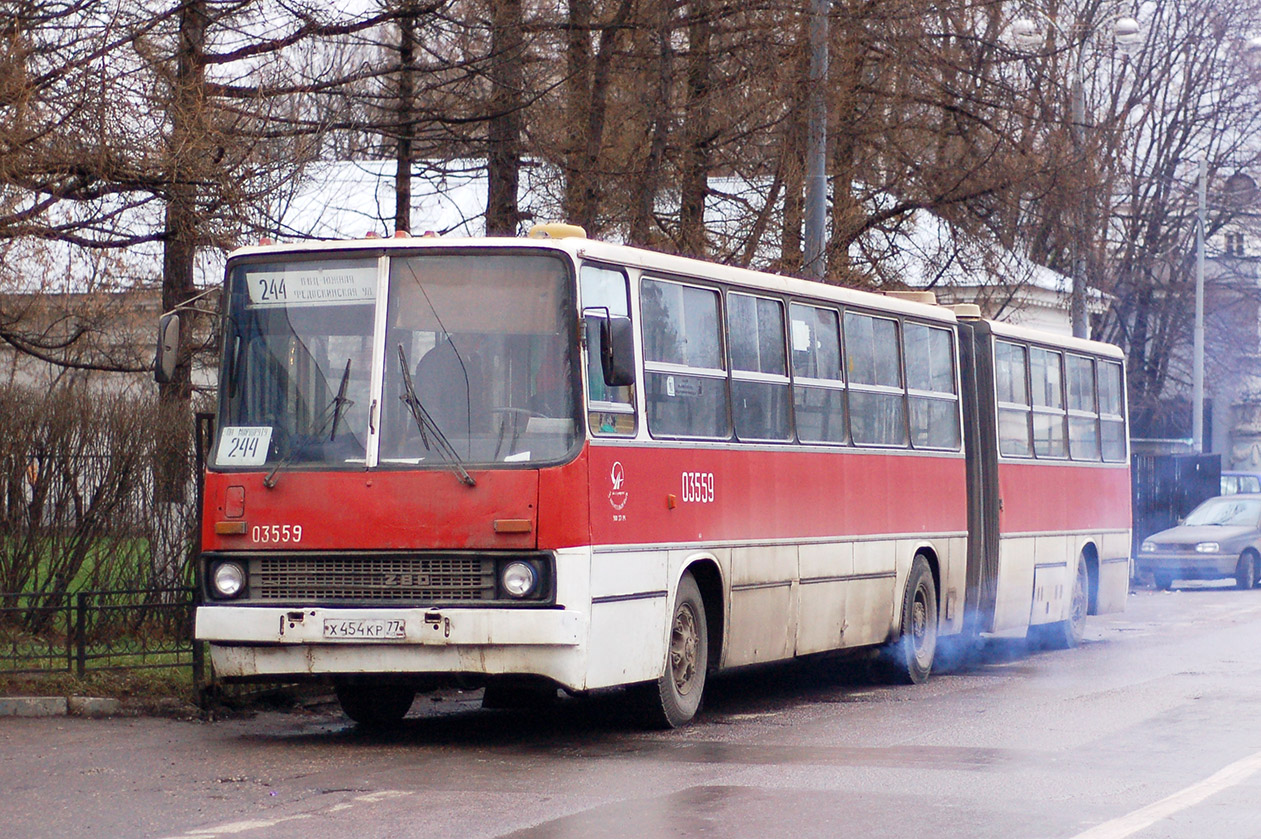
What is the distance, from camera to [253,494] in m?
10.7

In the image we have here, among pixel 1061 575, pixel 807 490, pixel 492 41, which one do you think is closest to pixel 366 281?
pixel 807 490

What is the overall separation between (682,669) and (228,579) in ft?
9.48

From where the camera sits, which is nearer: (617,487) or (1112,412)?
(617,487)

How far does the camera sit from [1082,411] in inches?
764

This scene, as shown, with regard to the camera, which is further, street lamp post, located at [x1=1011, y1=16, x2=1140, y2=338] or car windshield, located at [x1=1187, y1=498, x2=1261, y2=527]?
car windshield, located at [x1=1187, y1=498, x2=1261, y2=527]

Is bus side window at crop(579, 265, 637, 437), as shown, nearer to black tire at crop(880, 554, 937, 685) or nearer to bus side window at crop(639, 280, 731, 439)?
bus side window at crop(639, 280, 731, 439)

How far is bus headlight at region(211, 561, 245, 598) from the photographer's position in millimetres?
10688

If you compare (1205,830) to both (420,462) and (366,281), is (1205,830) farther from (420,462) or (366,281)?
(366,281)

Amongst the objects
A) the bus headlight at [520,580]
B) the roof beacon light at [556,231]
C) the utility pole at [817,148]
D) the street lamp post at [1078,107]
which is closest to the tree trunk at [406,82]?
the utility pole at [817,148]

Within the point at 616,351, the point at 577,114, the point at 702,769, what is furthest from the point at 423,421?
the point at 577,114

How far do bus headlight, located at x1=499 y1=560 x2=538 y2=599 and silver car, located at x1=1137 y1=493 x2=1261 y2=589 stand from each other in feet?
74.1

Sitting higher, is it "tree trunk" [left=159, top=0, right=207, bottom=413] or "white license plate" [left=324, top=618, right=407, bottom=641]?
"tree trunk" [left=159, top=0, right=207, bottom=413]

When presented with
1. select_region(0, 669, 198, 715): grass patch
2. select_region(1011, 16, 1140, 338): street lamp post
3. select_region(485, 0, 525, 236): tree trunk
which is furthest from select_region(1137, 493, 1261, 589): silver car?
select_region(0, 669, 198, 715): grass patch

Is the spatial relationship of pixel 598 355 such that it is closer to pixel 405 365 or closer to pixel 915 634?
pixel 405 365
